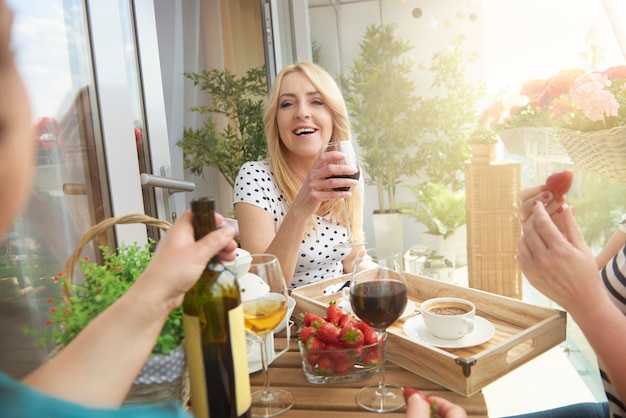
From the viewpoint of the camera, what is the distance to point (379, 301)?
0.92 metres

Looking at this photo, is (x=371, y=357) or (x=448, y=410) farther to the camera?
(x=371, y=357)

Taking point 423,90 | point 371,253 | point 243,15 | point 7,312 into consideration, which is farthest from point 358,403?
point 423,90

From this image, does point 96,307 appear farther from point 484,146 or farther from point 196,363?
point 484,146

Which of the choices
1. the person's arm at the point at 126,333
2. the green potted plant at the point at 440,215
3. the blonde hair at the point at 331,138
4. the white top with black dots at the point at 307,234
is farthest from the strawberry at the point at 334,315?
the green potted plant at the point at 440,215

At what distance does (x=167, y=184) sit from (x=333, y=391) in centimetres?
126

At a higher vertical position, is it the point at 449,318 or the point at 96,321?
the point at 96,321

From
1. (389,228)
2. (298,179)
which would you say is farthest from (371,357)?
(389,228)

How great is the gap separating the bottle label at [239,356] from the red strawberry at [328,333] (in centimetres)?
26

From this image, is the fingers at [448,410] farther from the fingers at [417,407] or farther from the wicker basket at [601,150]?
the wicker basket at [601,150]

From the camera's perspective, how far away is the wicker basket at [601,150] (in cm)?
152

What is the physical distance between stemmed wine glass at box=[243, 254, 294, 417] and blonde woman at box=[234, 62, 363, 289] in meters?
0.86

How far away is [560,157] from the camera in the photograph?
2824mm

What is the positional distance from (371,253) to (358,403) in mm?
291

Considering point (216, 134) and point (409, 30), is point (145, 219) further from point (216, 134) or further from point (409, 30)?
point (409, 30)
